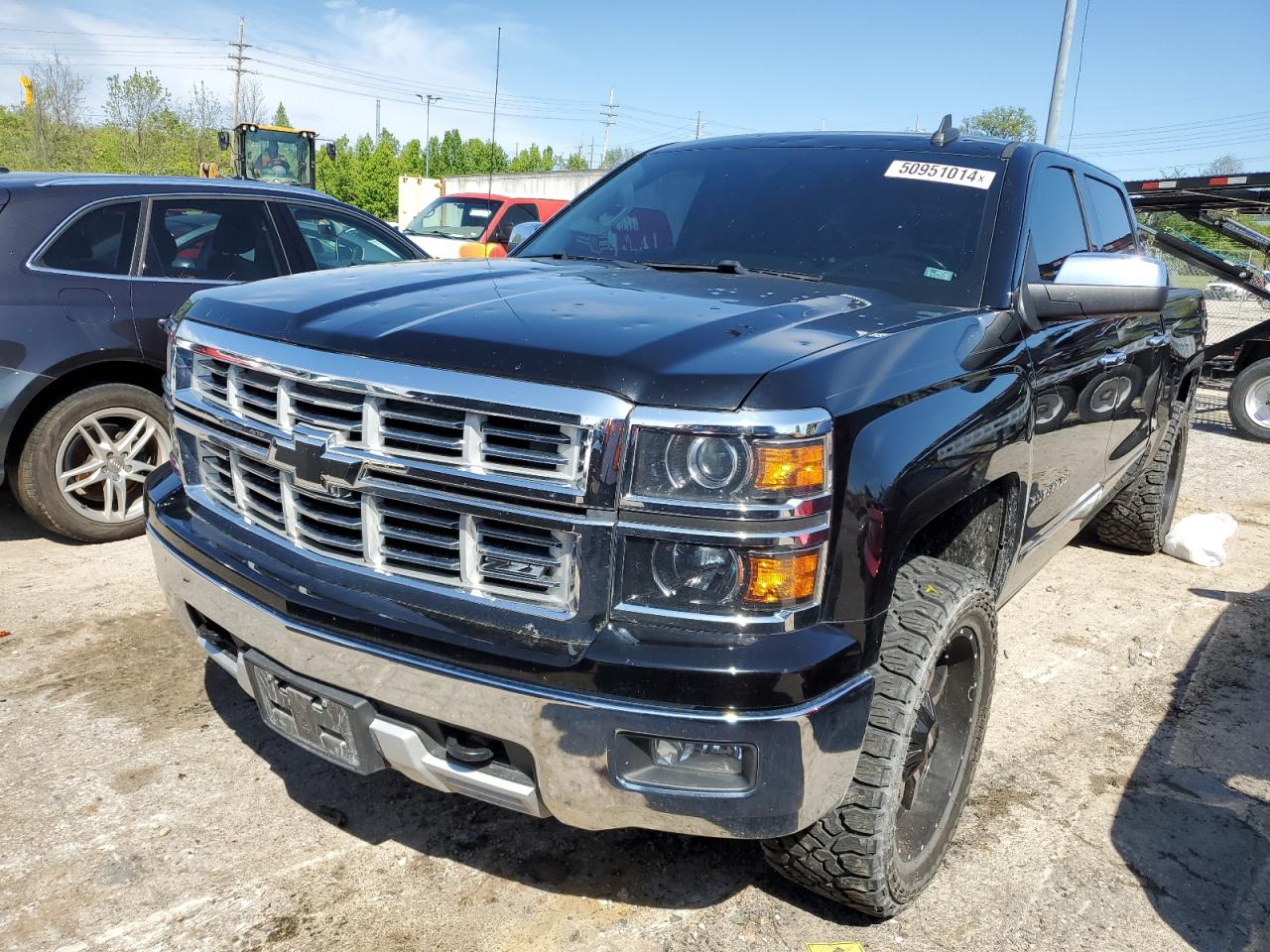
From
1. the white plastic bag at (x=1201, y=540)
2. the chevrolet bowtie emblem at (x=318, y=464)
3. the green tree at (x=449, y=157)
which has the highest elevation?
the green tree at (x=449, y=157)

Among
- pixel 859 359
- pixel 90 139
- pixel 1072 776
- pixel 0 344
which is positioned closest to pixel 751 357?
pixel 859 359

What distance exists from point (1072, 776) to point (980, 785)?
13.1 inches

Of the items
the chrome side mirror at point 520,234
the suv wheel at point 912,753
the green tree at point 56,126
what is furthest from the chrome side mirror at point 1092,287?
the green tree at point 56,126

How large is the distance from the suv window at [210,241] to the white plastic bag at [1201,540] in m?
5.26

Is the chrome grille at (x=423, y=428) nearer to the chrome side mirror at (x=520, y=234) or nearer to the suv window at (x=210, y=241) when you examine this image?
the chrome side mirror at (x=520, y=234)

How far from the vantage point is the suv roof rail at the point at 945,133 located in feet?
10.9

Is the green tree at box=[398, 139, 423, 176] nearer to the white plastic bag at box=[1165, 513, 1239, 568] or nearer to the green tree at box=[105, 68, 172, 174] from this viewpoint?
the green tree at box=[105, 68, 172, 174]

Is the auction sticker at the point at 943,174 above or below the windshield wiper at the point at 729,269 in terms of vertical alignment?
above

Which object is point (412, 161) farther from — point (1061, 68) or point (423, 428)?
point (423, 428)

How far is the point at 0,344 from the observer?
4.37 meters

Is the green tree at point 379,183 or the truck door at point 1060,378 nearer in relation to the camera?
the truck door at point 1060,378

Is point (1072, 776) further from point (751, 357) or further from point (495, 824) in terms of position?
point (751, 357)

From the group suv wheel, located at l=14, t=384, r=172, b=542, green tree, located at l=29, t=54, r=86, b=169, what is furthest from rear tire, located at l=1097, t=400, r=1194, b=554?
green tree, located at l=29, t=54, r=86, b=169

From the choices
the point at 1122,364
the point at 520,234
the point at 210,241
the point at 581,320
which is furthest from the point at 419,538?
the point at 210,241
